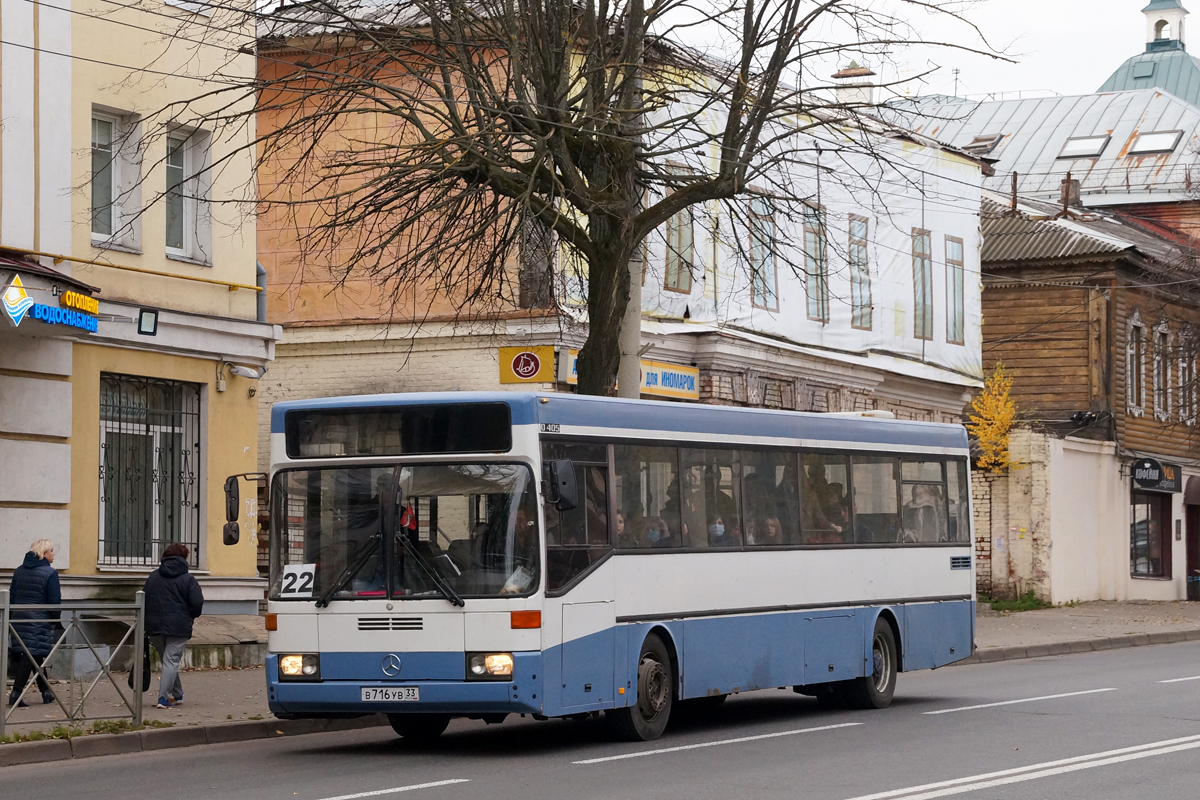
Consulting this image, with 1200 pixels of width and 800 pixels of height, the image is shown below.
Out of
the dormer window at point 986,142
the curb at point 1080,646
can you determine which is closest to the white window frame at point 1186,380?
the curb at point 1080,646

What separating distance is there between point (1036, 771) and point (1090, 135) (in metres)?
50.4

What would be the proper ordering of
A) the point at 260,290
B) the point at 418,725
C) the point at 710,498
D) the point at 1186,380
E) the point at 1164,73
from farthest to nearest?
the point at 1164,73 < the point at 1186,380 < the point at 260,290 < the point at 710,498 < the point at 418,725

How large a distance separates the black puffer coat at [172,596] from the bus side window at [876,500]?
6.25 meters

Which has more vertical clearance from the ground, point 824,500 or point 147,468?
point 147,468

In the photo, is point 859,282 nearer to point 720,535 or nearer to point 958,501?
point 958,501

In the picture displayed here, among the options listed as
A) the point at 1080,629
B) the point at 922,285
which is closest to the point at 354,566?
the point at 1080,629

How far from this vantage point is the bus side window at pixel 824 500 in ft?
51.3

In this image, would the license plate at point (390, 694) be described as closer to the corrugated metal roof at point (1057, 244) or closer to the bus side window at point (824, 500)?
the bus side window at point (824, 500)

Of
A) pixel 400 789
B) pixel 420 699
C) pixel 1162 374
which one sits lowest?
pixel 400 789

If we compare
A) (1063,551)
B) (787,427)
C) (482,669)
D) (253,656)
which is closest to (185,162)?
(253,656)

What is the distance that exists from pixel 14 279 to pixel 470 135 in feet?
15.0

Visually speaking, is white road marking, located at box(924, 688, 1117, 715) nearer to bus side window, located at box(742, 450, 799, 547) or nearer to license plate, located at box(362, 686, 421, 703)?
bus side window, located at box(742, 450, 799, 547)

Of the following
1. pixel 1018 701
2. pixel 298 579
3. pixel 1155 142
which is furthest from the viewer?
pixel 1155 142

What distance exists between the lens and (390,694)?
1238 centimetres
